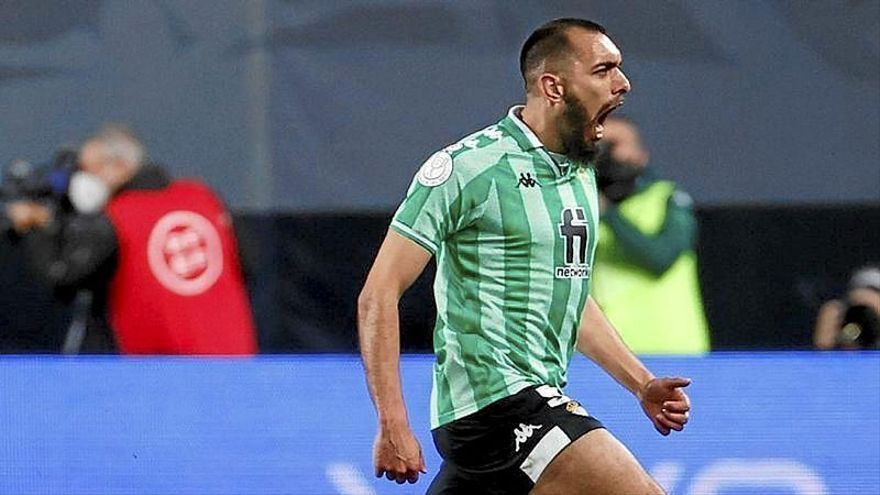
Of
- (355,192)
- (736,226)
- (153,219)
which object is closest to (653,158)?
(736,226)

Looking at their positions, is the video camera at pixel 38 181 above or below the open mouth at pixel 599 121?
below

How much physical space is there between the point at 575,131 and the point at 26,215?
8.82 ft

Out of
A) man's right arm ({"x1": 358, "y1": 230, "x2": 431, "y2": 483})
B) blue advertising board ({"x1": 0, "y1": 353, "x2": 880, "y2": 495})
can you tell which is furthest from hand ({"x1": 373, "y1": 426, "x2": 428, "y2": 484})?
blue advertising board ({"x1": 0, "y1": 353, "x2": 880, "y2": 495})

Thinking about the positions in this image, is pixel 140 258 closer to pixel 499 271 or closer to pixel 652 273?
pixel 652 273

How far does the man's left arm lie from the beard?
34 centimetres

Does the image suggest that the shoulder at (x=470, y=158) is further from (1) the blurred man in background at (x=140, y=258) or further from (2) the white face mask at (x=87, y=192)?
(2) the white face mask at (x=87, y=192)

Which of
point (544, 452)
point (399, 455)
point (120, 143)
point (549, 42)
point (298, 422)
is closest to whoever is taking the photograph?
point (399, 455)

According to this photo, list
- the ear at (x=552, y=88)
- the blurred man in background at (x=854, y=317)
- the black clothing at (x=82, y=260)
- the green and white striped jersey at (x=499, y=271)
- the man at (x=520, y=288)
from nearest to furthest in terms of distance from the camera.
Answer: the man at (x=520, y=288) → the green and white striped jersey at (x=499, y=271) → the ear at (x=552, y=88) → the black clothing at (x=82, y=260) → the blurred man in background at (x=854, y=317)

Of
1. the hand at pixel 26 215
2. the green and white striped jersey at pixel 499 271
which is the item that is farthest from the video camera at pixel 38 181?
the green and white striped jersey at pixel 499 271

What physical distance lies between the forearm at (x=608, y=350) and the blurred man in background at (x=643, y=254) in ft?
6.15

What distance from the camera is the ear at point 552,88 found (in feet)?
14.1

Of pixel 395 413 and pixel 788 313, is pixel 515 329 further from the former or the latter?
pixel 788 313

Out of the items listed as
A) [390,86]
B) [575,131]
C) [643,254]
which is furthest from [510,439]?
[390,86]

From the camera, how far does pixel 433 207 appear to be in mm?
4121
